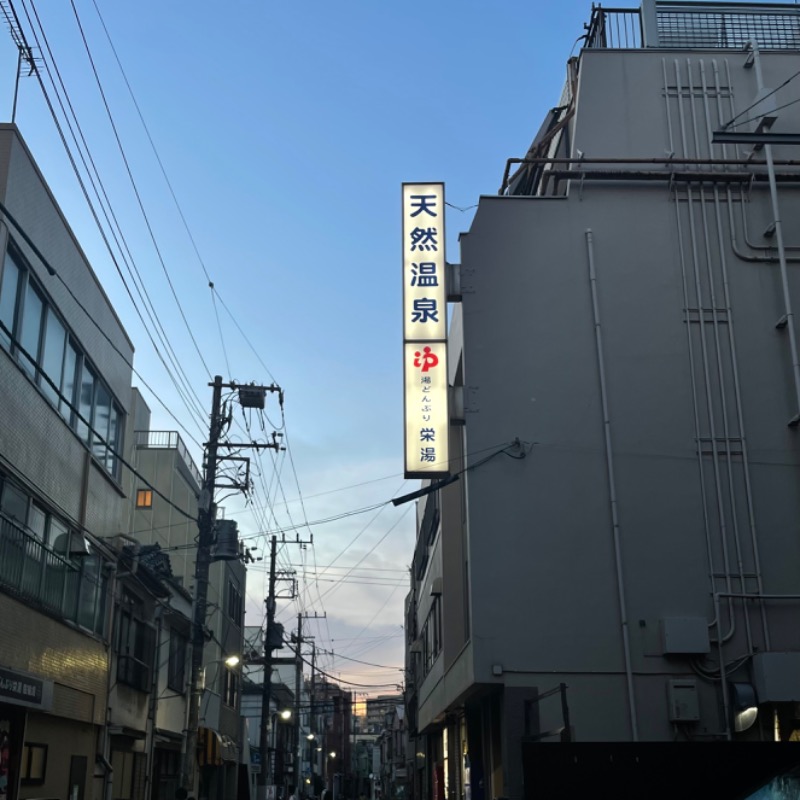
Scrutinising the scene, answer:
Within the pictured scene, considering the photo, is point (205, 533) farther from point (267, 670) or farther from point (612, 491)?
point (267, 670)

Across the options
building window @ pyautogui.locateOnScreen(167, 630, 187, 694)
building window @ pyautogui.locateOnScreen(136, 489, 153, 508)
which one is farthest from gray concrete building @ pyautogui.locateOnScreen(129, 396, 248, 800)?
building window @ pyautogui.locateOnScreen(167, 630, 187, 694)

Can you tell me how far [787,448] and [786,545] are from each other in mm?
1900

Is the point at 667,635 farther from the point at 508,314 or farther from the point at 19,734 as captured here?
the point at 19,734

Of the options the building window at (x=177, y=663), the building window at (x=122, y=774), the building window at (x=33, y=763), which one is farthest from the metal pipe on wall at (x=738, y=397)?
the building window at (x=177, y=663)

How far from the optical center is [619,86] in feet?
66.7

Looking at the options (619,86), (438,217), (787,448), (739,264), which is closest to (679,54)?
(619,86)

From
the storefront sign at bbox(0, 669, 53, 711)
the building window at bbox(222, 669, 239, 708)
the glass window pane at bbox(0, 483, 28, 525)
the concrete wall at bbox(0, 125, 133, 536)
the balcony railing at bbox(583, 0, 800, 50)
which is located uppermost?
the balcony railing at bbox(583, 0, 800, 50)

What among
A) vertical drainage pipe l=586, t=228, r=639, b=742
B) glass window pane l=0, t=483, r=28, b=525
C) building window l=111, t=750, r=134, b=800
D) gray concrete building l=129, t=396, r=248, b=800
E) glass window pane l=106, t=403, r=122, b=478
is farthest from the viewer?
gray concrete building l=129, t=396, r=248, b=800

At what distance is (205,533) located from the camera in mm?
22906

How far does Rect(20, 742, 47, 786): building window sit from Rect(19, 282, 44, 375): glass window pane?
6714mm

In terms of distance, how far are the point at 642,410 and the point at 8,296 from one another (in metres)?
11.8

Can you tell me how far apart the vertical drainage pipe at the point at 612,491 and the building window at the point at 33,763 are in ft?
35.0

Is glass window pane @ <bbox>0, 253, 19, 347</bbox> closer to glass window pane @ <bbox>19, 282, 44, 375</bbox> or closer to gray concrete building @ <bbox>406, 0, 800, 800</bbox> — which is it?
glass window pane @ <bbox>19, 282, 44, 375</bbox>

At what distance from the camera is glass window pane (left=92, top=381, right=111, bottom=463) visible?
2184 cm
